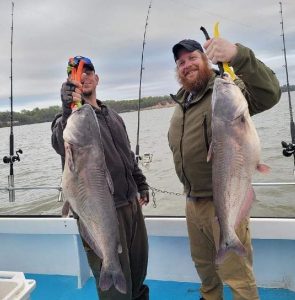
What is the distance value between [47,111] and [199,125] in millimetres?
2796

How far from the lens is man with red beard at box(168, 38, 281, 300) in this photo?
8.32ft

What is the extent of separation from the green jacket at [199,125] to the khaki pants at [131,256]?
0.47m

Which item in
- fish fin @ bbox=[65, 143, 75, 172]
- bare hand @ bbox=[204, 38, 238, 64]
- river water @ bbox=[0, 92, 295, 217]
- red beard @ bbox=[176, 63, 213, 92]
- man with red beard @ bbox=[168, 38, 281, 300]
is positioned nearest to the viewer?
bare hand @ bbox=[204, 38, 238, 64]

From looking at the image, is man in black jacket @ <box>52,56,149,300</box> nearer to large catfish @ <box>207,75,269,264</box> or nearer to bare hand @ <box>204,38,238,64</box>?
large catfish @ <box>207,75,269,264</box>

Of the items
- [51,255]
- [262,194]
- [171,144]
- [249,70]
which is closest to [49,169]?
[262,194]

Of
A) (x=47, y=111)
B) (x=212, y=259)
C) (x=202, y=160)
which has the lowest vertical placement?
(x=212, y=259)

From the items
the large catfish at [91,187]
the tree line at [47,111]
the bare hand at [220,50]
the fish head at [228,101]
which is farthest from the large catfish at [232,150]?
the tree line at [47,111]

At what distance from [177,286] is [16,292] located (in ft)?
6.18

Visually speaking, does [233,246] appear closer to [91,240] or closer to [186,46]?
[91,240]

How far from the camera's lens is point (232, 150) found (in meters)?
2.01

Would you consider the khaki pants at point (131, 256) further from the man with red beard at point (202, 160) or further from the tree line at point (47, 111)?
the tree line at point (47, 111)

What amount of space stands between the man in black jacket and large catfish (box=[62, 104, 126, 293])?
0.33m

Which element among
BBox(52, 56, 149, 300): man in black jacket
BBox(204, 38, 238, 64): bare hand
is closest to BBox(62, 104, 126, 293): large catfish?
BBox(52, 56, 149, 300): man in black jacket

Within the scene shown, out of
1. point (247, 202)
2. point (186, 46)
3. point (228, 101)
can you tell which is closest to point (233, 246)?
point (247, 202)
